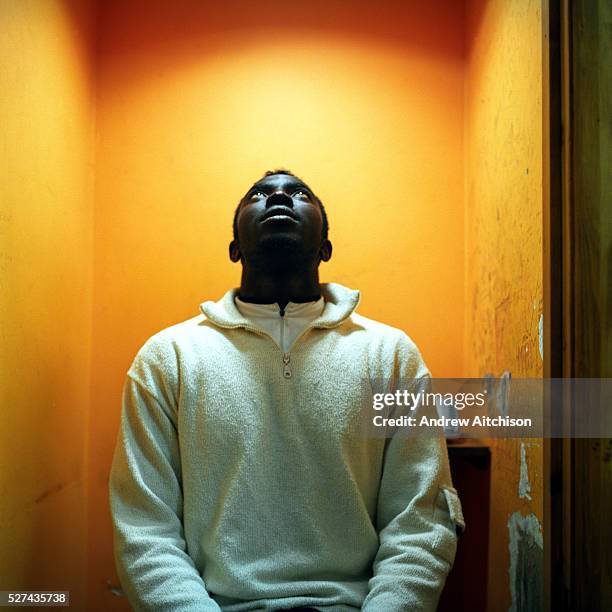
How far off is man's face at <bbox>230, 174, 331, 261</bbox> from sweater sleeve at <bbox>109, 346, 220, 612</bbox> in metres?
0.37

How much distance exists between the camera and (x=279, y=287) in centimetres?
155

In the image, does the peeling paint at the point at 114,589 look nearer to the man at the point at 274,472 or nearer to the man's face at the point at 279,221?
the man at the point at 274,472

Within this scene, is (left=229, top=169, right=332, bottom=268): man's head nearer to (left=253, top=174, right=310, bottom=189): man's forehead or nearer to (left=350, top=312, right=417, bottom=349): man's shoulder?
(left=253, top=174, right=310, bottom=189): man's forehead

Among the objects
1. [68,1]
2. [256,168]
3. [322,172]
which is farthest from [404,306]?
[68,1]

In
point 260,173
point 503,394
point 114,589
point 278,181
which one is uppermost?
point 260,173

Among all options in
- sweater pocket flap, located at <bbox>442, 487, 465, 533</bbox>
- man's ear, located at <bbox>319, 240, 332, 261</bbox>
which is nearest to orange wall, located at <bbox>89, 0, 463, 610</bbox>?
man's ear, located at <bbox>319, 240, 332, 261</bbox>

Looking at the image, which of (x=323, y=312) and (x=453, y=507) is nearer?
(x=453, y=507)

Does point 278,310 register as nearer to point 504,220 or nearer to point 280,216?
point 280,216

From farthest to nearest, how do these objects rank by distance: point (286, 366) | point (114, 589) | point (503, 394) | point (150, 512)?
point (114, 589) → point (503, 394) → point (286, 366) → point (150, 512)

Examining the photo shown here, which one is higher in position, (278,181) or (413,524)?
(278,181)

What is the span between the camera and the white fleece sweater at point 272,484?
51.3 inches

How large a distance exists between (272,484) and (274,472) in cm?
2

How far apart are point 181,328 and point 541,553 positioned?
865mm

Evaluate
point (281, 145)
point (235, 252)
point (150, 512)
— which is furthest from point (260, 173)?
point (150, 512)
